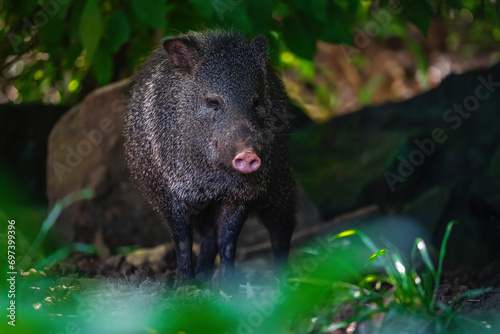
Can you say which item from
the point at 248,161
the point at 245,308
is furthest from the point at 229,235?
the point at 245,308

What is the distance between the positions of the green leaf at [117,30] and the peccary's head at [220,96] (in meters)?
0.46

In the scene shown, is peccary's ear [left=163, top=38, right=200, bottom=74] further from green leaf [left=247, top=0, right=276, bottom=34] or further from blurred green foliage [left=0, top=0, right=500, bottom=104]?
green leaf [left=247, top=0, right=276, bottom=34]

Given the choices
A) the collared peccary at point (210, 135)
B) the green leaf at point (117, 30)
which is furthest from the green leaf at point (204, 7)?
the green leaf at point (117, 30)

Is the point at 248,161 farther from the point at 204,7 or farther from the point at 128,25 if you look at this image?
the point at 128,25

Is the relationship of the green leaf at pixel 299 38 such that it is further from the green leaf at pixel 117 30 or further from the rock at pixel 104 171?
the rock at pixel 104 171

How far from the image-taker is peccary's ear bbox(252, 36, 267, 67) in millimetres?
4250

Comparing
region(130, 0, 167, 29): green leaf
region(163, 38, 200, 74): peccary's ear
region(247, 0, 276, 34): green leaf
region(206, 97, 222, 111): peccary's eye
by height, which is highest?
region(130, 0, 167, 29): green leaf

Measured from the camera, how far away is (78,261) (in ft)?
17.5

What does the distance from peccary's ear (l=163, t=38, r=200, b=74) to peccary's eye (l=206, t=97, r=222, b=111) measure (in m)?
0.26

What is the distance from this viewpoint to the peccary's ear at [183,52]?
13.7ft

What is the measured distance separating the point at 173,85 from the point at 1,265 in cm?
144

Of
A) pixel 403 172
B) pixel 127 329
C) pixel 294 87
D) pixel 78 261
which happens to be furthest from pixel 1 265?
pixel 294 87

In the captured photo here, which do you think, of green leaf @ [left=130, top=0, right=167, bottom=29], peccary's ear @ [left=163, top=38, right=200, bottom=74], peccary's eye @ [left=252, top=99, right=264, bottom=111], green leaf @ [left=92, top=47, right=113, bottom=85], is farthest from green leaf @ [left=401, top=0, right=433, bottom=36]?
green leaf @ [left=92, top=47, right=113, bottom=85]

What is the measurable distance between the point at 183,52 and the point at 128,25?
579 millimetres
